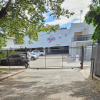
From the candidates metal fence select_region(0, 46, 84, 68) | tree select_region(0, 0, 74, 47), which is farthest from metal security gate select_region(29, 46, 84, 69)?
tree select_region(0, 0, 74, 47)

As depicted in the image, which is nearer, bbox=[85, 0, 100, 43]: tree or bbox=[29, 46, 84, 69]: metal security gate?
bbox=[85, 0, 100, 43]: tree

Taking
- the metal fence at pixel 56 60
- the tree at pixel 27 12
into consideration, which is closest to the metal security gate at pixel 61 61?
the metal fence at pixel 56 60

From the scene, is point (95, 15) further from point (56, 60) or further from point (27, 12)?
point (56, 60)

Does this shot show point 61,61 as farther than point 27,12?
Yes

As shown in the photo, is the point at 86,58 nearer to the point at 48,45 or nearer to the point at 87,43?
the point at 87,43

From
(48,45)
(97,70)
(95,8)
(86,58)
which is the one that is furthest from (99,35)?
(48,45)

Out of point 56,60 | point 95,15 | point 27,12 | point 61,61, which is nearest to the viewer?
point 95,15

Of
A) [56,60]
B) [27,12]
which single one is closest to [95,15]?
[27,12]

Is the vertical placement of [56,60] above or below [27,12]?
below

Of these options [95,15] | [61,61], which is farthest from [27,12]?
[61,61]

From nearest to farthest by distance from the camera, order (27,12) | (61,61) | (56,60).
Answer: (27,12) < (61,61) < (56,60)

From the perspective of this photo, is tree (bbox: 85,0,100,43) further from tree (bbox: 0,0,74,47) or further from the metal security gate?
the metal security gate

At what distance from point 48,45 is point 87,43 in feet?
53.5

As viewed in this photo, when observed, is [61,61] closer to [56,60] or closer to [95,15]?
[56,60]
